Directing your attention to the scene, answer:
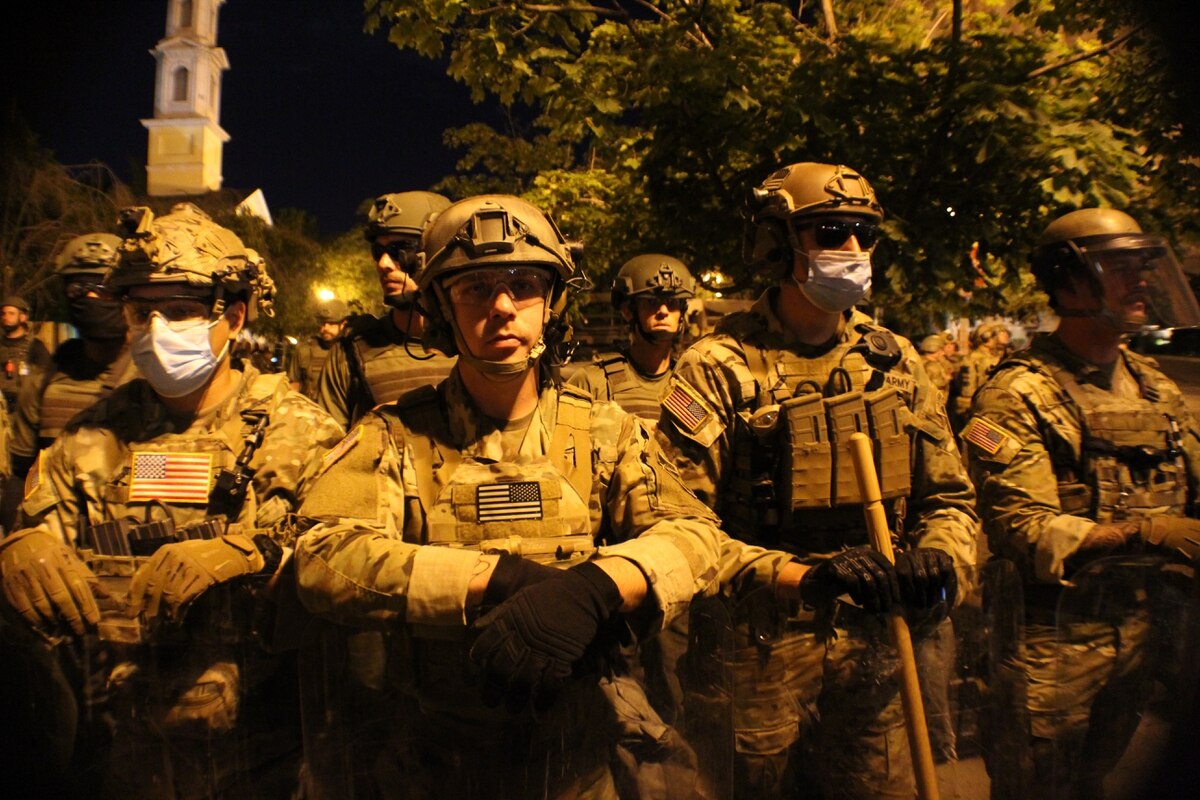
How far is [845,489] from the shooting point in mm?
2961

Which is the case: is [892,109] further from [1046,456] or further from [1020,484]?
[1020,484]

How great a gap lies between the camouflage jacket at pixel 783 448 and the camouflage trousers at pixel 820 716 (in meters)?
0.39

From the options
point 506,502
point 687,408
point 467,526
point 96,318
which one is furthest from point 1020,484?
point 96,318

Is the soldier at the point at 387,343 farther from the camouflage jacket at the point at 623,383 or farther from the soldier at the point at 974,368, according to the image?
the soldier at the point at 974,368

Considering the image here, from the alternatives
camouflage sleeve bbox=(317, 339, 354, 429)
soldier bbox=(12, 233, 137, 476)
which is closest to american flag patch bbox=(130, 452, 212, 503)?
camouflage sleeve bbox=(317, 339, 354, 429)

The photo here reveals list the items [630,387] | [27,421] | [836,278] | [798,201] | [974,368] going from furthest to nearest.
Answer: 1. [974,368]
2. [630,387]
3. [27,421]
4. [798,201]
5. [836,278]

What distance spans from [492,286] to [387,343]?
7.50 feet

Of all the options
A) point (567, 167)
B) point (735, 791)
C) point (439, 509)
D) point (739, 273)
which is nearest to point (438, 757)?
point (439, 509)

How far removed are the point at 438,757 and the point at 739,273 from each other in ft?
18.8

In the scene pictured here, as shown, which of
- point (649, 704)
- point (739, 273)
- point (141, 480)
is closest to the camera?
point (649, 704)

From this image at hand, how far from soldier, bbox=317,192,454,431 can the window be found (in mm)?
14444

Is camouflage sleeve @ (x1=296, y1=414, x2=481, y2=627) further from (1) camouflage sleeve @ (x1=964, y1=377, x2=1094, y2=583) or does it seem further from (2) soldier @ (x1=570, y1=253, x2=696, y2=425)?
(2) soldier @ (x1=570, y1=253, x2=696, y2=425)

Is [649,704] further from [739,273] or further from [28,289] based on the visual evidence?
[28,289]

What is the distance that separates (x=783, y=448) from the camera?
3045 millimetres
